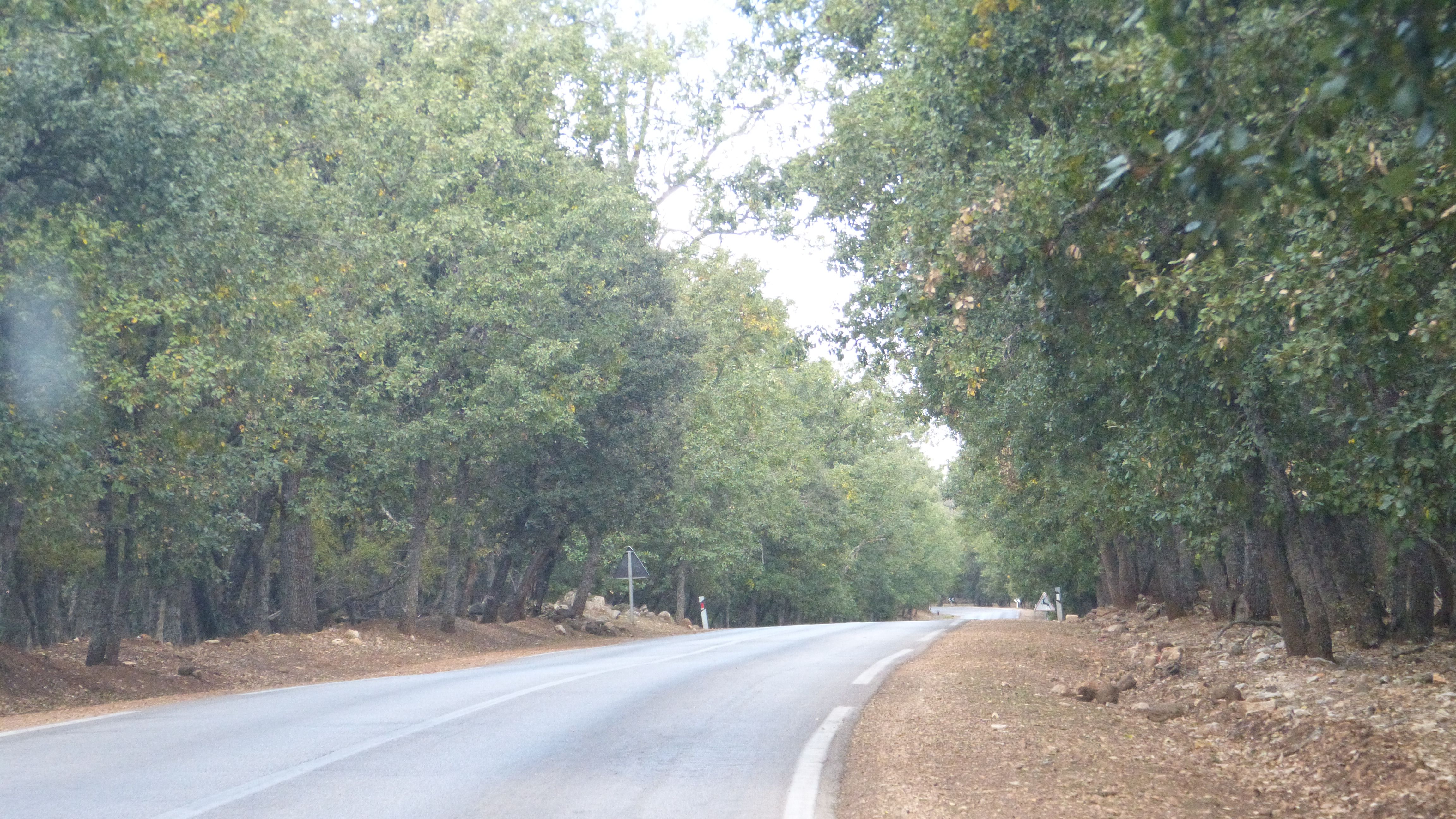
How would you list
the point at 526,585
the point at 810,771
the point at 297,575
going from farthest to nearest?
the point at 526,585 → the point at 297,575 → the point at 810,771

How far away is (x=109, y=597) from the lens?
17078mm

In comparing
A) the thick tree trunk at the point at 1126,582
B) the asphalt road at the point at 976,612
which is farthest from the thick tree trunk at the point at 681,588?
the asphalt road at the point at 976,612

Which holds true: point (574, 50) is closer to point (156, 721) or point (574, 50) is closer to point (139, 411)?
point (139, 411)

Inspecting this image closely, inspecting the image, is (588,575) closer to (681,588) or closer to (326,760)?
(681,588)

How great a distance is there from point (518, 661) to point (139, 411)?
7027 millimetres

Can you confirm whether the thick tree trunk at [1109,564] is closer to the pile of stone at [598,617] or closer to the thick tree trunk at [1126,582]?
the thick tree trunk at [1126,582]

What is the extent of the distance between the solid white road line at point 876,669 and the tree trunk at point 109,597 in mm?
10359

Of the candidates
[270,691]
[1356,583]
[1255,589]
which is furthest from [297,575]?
[1356,583]

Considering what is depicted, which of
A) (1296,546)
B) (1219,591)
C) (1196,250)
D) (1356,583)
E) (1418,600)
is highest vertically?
(1196,250)

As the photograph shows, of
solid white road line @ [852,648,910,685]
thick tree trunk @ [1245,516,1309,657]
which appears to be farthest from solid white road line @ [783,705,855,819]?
thick tree trunk @ [1245,516,1309,657]

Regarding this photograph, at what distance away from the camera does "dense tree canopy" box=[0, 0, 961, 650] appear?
13.3 meters

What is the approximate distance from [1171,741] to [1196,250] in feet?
13.1

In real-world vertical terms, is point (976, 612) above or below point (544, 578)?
above

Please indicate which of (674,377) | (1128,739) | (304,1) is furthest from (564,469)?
(1128,739)
